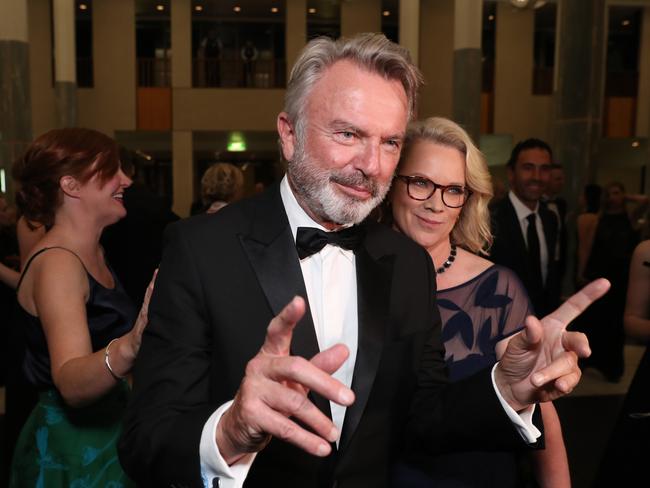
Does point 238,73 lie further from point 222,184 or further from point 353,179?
point 353,179

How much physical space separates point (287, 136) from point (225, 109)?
48.8 ft

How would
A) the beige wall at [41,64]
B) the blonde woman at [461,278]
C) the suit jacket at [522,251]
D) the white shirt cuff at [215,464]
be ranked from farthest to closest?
the beige wall at [41,64], the suit jacket at [522,251], the blonde woman at [461,278], the white shirt cuff at [215,464]

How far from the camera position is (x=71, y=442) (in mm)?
2117

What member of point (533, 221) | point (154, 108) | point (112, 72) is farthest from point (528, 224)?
point (112, 72)

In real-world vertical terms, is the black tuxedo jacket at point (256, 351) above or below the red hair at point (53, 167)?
below

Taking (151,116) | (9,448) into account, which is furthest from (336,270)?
(151,116)

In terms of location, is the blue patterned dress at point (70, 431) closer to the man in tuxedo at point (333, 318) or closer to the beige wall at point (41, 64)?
the man in tuxedo at point (333, 318)

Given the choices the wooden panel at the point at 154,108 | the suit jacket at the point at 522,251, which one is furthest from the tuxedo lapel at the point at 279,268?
the wooden panel at the point at 154,108

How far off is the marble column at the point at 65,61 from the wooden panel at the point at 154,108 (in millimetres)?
2068

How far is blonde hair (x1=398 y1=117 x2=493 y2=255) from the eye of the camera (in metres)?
2.13

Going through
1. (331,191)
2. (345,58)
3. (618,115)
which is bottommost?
(331,191)

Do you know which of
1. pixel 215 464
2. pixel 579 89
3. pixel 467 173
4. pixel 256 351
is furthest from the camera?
pixel 579 89

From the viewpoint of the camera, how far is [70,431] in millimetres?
2123

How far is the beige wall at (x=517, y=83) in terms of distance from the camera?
15383mm
